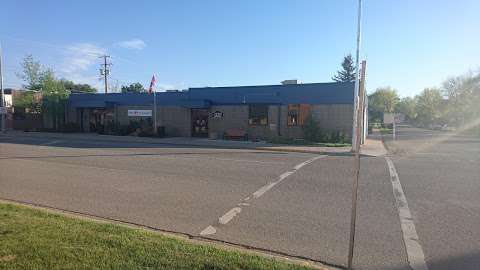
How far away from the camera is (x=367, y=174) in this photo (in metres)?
12.2

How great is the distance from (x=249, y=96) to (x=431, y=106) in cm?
7769

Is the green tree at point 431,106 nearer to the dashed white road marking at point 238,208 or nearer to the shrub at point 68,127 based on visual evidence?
the shrub at point 68,127

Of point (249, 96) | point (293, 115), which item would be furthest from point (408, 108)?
point (249, 96)

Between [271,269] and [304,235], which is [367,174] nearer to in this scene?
[304,235]

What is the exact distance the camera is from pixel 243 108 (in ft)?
97.1

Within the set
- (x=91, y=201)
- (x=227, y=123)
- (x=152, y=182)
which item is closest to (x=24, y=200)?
(x=91, y=201)

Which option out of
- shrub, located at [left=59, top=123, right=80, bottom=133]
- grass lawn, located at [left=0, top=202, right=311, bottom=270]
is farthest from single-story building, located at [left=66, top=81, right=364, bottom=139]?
grass lawn, located at [left=0, top=202, right=311, bottom=270]

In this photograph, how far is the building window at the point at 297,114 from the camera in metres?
27.5

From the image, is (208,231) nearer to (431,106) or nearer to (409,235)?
(409,235)

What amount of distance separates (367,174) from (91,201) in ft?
26.7

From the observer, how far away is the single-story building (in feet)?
87.5

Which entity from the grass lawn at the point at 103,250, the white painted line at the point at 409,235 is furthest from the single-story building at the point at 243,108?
the grass lawn at the point at 103,250

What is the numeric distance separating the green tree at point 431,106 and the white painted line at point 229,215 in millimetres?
89041

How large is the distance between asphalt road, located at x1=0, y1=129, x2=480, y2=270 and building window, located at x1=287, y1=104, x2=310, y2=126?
13726mm
